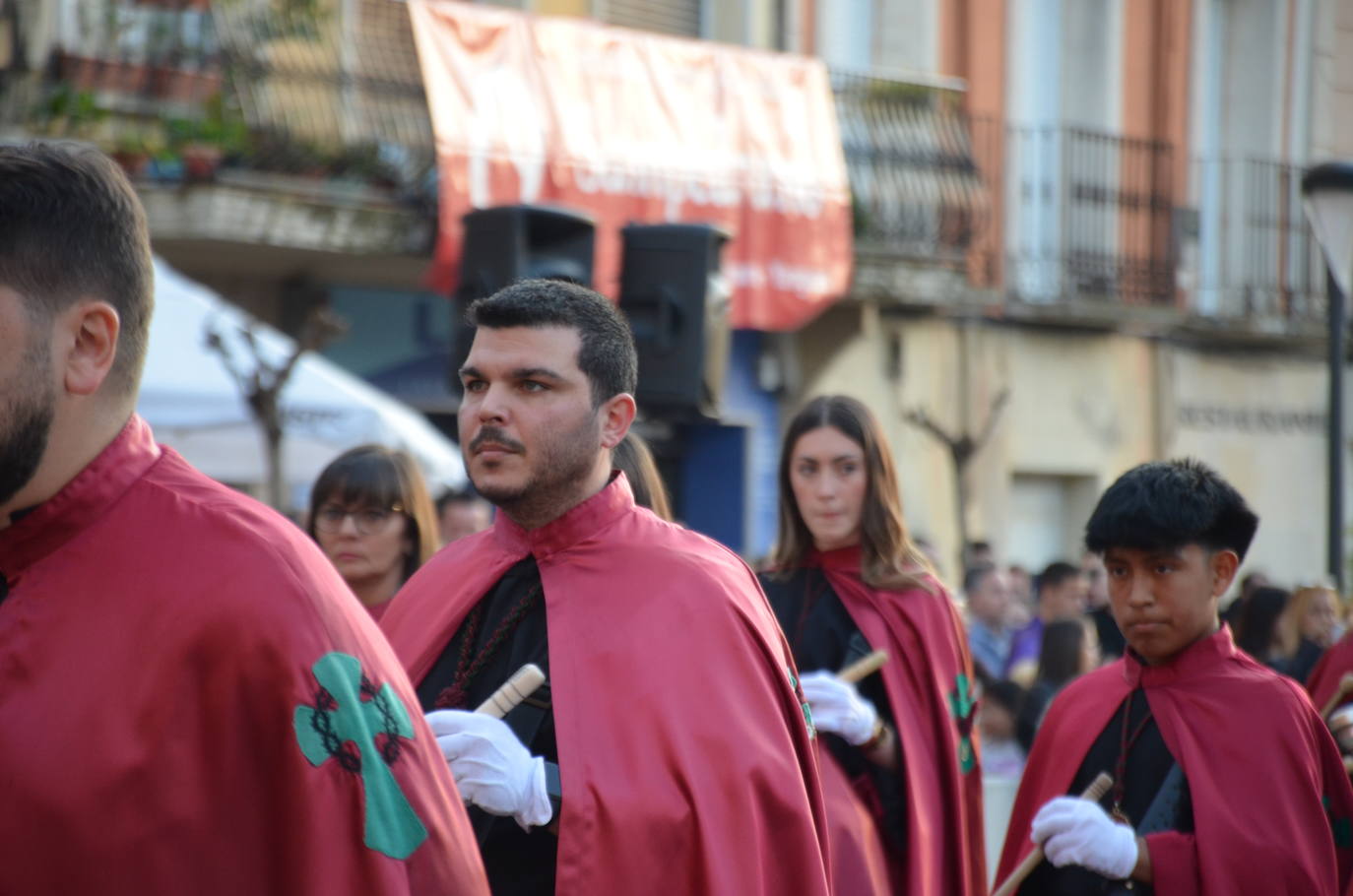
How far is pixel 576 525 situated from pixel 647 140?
Result: 11243 mm

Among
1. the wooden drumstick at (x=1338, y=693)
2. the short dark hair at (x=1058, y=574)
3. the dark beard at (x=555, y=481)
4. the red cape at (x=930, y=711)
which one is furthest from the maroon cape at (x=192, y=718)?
the short dark hair at (x=1058, y=574)

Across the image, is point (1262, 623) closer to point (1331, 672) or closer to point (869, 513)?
point (1331, 672)

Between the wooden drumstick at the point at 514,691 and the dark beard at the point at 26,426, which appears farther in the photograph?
the wooden drumstick at the point at 514,691

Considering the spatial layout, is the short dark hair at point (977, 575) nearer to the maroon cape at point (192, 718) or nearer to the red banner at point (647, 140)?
the red banner at point (647, 140)

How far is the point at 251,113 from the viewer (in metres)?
13.4

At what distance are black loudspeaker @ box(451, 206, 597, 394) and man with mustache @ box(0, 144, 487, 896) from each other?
5195mm

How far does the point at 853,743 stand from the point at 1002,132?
Answer: 13.5 meters

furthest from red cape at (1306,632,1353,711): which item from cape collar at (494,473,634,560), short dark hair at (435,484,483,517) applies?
short dark hair at (435,484,483,517)

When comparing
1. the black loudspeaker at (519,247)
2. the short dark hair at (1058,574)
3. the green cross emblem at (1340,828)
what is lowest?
the short dark hair at (1058,574)

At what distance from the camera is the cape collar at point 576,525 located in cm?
409

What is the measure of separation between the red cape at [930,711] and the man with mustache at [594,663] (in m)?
1.74

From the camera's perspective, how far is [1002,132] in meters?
18.3

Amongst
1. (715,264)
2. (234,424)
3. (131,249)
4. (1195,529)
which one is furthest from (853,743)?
(234,424)

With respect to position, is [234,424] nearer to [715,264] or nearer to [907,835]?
[715,264]
